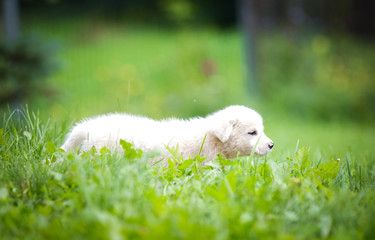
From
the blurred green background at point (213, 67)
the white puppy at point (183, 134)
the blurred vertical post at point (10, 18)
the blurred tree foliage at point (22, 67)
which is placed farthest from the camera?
the blurred vertical post at point (10, 18)

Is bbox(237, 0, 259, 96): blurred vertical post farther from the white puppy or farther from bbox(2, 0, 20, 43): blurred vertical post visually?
the white puppy

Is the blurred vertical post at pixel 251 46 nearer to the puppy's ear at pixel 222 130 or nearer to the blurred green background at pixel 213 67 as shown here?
the blurred green background at pixel 213 67

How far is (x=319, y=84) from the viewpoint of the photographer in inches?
371

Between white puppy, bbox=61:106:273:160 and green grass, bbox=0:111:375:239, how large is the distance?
15.4 inches

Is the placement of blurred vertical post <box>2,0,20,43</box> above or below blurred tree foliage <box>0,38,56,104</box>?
above

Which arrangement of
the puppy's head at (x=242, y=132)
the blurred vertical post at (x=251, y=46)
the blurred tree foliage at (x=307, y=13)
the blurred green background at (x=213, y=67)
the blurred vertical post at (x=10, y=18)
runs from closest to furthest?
the puppy's head at (x=242, y=132)
the blurred green background at (x=213, y=67)
the blurred vertical post at (x=10, y=18)
the blurred vertical post at (x=251, y=46)
the blurred tree foliage at (x=307, y=13)

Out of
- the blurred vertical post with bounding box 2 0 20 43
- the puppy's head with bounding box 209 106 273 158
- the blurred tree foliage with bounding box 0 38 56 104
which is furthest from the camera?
the blurred vertical post with bounding box 2 0 20 43

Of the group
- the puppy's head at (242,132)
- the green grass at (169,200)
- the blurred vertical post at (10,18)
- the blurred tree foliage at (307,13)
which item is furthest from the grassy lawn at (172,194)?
the blurred tree foliage at (307,13)

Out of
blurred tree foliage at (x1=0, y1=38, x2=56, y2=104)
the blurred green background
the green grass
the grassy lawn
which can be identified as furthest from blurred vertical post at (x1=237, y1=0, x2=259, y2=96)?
the green grass

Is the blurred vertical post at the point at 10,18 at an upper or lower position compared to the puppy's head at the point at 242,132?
upper

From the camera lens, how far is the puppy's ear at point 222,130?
365 centimetres

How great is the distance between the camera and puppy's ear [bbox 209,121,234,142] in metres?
3.65

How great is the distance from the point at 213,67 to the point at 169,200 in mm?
7576

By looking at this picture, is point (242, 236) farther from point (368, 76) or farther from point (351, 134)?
point (368, 76)
